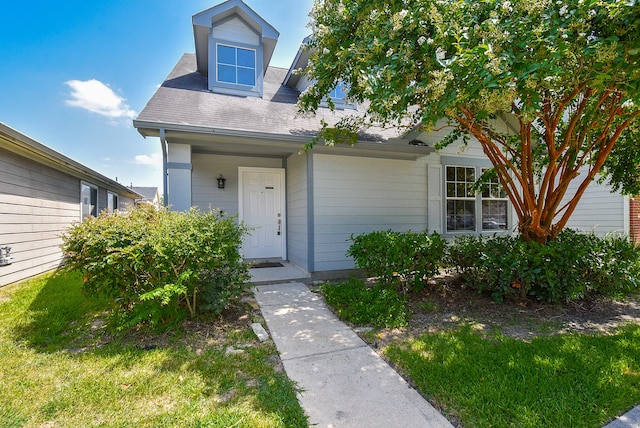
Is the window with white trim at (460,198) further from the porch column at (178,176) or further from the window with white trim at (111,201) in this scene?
the window with white trim at (111,201)

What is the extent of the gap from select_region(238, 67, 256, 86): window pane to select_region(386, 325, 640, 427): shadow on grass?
6.91 metres

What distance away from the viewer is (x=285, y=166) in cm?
746

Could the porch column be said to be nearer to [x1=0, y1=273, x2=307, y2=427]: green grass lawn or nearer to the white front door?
the white front door

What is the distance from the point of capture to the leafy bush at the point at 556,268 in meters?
4.07

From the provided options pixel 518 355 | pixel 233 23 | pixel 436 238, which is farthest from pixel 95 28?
pixel 518 355

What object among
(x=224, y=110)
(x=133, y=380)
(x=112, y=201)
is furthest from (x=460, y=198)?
(x=112, y=201)

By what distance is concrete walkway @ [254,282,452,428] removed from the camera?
2051 millimetres

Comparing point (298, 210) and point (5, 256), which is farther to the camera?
point (298, 210)

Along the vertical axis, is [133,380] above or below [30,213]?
below

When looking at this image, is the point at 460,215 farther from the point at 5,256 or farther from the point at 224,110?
the point at 5,256

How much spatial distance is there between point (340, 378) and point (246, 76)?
23.7ft

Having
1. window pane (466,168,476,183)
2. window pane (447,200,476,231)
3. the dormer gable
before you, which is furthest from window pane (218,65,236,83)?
window pane (466,168,476,183)

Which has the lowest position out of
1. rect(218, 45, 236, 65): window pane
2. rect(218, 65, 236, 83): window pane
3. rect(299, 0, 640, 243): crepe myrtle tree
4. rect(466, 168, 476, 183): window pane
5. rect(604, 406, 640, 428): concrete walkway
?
rect(604, 406, 640, 428): concrete walkway

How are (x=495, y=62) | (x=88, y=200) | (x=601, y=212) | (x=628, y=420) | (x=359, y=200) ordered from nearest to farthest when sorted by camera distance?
(x=628, y=420)
(x=495, y=62)
(x=359, y=200)
(x=601, y=212)
(x=88, y=200)
